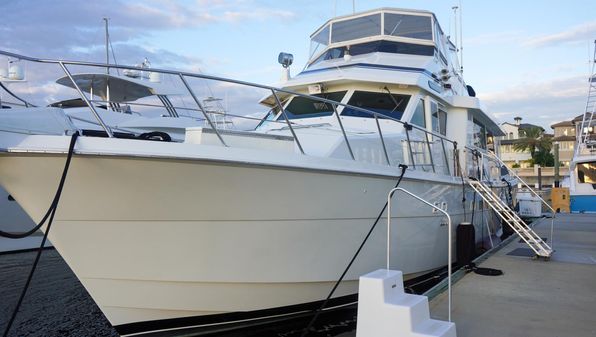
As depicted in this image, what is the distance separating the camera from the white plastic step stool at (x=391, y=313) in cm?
312

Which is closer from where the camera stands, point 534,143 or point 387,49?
point 387,49

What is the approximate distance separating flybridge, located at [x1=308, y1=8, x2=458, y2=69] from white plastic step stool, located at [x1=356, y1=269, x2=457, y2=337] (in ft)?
17.8

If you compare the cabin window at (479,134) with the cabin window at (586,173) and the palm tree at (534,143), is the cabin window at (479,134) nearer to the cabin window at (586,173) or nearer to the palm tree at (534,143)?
→ the cabin window at (586,173)

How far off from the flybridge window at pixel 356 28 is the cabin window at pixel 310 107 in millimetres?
2115

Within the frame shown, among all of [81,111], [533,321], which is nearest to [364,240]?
[533,321]

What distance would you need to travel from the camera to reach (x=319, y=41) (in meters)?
9.12

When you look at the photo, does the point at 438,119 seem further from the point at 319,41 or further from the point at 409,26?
the point at 319,41

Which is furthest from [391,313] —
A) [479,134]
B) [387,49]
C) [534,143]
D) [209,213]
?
[534,143]

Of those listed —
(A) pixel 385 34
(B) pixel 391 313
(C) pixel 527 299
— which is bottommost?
(C) pixel 527 299

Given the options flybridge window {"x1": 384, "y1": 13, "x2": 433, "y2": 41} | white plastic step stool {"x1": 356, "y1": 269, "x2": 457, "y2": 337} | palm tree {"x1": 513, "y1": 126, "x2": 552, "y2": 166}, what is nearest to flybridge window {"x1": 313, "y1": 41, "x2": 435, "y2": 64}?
flybridge window {"x1": 384, "y1": 13, "x2": 433, "y2": 41}

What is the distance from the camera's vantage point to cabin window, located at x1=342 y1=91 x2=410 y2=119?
672 centimetres

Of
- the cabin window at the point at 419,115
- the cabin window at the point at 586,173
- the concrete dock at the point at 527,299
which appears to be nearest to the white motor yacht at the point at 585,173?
the cabin window at the point at 586,173

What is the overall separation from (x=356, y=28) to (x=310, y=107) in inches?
106

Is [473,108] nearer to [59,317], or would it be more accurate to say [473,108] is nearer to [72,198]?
[72,198]
